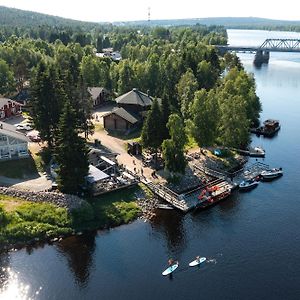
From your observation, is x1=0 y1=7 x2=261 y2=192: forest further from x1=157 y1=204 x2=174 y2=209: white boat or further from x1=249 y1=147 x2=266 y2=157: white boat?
x1=157 y1=204 x2=174 y2=209: white boat

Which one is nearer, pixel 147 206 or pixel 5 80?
pixel 147 206

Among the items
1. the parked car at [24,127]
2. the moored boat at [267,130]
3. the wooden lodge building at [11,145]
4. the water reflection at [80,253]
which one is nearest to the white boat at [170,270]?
the water reflection at [80,253]

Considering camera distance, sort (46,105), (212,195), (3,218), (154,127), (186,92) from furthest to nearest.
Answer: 1. (186,92)
2. (46,105)
3. (154,127)
4. (212,195)
5. (3,218)

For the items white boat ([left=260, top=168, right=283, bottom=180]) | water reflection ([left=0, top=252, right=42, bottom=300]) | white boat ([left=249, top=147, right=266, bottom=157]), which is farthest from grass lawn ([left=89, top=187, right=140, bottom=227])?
white boat ([left=249, top=147, right=266, bottom=157])

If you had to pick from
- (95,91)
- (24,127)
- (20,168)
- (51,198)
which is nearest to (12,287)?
(51,198)

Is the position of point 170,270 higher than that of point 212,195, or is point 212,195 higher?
point 170,270

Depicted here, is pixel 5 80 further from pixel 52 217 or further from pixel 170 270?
pixel 170 270
